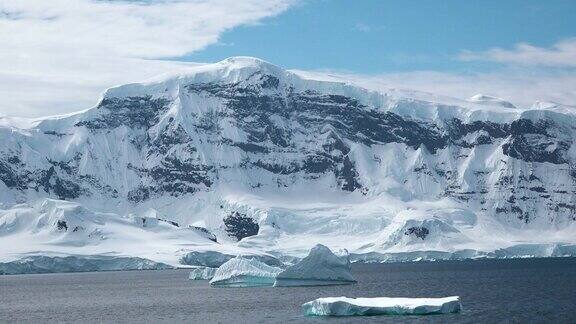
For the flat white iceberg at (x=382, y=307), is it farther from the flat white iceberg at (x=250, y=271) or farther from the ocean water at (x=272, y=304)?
the flat white iceberg at (x=250, y=271)

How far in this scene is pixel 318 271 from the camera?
183 metres

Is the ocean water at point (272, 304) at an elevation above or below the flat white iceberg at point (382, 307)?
below

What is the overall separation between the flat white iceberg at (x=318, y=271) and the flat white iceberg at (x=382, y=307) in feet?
161

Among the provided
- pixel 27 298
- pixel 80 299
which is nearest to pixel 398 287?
pixel 80 299

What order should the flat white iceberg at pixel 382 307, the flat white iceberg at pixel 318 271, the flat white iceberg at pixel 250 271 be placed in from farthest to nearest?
the flat white iceberg at pixel 250 271, the flat white iceberg at pixel 318 271, the flat white iceberg at pixel 382 307

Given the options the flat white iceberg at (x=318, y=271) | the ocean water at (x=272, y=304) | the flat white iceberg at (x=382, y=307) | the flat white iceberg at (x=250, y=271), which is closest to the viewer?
the flat white iceberg at (x=382, y=307)

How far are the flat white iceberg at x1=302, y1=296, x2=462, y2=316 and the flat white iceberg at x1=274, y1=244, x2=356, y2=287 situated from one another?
49.2m

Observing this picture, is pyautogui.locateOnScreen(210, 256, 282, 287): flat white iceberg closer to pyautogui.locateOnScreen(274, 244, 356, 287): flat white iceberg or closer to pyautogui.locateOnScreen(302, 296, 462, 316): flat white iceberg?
pyautogui.locateOnScreen(274, 244, 356, 287): flat white iceberg

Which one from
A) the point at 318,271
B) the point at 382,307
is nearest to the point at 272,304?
the point at 382,307

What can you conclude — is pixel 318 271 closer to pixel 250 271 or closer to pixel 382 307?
pixel 250 271

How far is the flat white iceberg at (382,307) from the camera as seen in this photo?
122375mm

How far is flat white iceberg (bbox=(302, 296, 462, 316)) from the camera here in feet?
401

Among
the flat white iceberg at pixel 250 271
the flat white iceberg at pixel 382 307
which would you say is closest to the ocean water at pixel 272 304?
the flat white iceberg at pixel 382 307

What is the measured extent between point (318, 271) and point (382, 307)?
6080 cm
